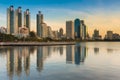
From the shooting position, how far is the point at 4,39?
186375 millimetres

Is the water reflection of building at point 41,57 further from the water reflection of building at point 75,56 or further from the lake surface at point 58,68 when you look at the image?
the water reflection of building at point 75,56

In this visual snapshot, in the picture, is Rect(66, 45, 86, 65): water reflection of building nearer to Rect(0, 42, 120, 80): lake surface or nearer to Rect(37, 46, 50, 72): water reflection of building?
Rect(0, 42, 120, 80): lake surface

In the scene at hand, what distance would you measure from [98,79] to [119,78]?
249cm

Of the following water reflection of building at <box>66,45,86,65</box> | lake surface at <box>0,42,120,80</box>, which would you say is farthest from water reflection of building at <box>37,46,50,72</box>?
water reflection of building at <box>66,45,86,65</box>

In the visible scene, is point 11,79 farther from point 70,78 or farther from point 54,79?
point 70,78

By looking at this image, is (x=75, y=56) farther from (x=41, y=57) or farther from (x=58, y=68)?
(x=58, y=68)

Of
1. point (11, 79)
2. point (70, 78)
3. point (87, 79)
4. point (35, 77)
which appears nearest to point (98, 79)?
point (87, 79)

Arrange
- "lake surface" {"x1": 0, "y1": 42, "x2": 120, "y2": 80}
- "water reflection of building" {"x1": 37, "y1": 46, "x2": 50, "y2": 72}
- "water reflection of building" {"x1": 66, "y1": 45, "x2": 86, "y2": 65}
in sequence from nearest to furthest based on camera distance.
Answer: "lake surface" {"x1": 0, "y1": 42, "x2": 120, "y2": 80}, "water reflection of building" {"x1": 37, "y1": 46, "x2": 50, "y2": 72}, "water reflection of building" {"x1": 66, "y1": 45, "x2": 86, "y2": 65}

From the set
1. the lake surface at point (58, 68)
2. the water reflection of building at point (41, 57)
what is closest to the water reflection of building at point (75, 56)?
the lake surface at point (58, 68)

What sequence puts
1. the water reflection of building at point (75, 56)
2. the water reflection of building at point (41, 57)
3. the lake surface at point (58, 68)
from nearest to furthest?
the lake surface at point (58, 68) → the water reflection of building at point (41, 57) → the water reflection of building at point (75, 56)

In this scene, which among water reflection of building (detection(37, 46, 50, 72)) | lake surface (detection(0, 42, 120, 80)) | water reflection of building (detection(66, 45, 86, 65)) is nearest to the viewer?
lake surface (detection(0, 42, 120, 80))

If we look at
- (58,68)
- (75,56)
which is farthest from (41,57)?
(58,68)

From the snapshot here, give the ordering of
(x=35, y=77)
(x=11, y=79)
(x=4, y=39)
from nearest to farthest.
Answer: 1. (x=11, y=79)
2. (x=35, y=77)
3. (x=4, y=39)

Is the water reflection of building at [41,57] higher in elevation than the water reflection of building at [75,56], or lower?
higher
